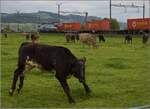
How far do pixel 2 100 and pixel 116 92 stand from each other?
3.11 metres

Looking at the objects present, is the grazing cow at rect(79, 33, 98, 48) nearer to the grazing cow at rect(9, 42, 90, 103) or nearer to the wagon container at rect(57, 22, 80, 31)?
the grazing cow at rect(9, 42, 90, 103)

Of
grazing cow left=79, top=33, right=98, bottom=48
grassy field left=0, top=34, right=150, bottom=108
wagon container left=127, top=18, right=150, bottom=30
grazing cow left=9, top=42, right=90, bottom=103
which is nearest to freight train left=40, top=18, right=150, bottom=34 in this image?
wagon container left=127, top=18, right=150, bottom=30

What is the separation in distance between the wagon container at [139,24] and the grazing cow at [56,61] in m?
51.6

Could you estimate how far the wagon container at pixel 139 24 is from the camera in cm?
6431

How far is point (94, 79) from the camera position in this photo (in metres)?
14.6

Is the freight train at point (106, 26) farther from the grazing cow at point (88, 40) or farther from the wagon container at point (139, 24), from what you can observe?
the grazing cow at point (88, 40)

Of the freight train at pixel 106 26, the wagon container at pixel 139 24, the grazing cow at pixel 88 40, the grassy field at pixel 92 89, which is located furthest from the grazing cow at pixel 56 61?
the wagon container at pixel 139 24

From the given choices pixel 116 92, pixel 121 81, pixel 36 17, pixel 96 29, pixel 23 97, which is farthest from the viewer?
pixel 36 17

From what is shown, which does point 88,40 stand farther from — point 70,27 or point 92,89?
point 70,27

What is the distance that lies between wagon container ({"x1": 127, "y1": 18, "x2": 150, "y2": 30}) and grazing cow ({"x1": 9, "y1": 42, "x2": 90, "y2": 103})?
5163 centimetres

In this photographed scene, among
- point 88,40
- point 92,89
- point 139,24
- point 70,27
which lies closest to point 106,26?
point 139,24

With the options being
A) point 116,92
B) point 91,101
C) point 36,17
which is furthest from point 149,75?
point 36,17

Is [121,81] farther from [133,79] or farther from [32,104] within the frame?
[32,104]

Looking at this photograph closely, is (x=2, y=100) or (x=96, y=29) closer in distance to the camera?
(x=2, y=100)
